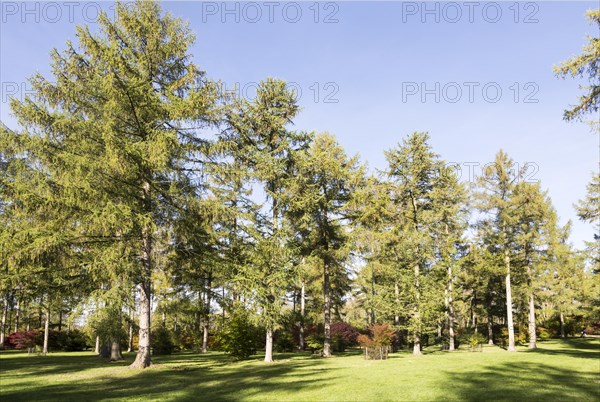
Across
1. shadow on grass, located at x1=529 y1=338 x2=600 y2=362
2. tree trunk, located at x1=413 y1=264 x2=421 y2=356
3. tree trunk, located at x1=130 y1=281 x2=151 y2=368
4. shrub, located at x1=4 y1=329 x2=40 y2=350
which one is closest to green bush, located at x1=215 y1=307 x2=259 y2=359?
tree trunk, located at x1=130 y1=281 x2=151 y2=368

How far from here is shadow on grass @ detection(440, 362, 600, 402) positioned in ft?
→ 34.7

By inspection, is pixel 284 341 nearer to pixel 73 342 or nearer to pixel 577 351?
pixel 73 342

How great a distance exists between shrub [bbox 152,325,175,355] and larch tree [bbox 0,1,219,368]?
479 inches

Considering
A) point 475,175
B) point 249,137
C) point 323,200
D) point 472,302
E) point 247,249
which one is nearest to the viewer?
point 247,249

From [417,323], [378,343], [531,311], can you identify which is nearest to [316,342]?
[378,343]

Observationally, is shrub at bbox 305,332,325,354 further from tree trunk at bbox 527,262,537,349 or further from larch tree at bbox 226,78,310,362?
tree trunk at bbox 527,262,537,349

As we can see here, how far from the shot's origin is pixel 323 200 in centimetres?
2600

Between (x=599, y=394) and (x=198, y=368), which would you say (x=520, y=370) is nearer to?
(x=599, y=394)

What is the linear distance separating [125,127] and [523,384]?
19.2 metres

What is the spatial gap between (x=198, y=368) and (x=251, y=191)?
17.5m

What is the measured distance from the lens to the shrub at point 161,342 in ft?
94.5

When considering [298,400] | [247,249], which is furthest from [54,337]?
[298,400]

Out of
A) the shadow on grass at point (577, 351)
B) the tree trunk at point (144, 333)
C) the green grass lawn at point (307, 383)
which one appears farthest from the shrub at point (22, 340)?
the shadow on grass at point (577, 351)

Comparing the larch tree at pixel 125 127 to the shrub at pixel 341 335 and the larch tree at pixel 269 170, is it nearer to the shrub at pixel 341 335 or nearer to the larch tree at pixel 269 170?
the larch tree at pixel 269 170
